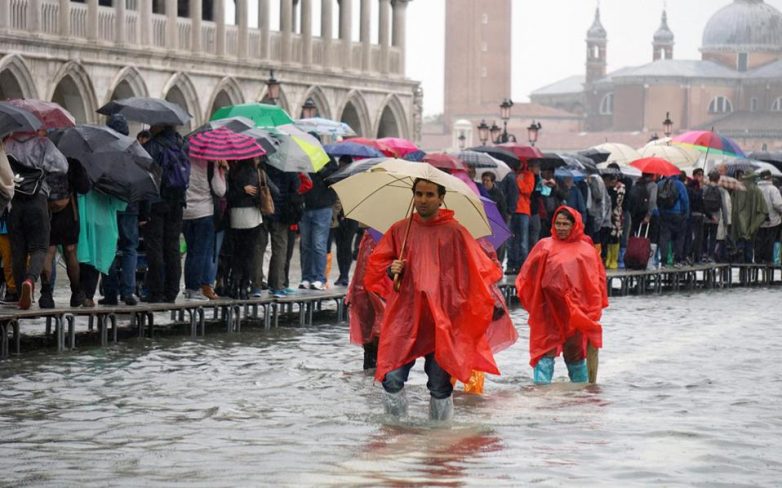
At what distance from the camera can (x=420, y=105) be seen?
54.8 m

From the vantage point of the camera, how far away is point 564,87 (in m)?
186

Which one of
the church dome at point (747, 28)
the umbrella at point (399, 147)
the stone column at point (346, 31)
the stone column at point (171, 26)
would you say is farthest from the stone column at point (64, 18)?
the church dome at point (747, 28)

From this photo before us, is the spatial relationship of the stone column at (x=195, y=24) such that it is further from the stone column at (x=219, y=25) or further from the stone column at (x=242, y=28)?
the stone column at (x=242, y=28)

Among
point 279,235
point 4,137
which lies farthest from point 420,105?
point 4,137

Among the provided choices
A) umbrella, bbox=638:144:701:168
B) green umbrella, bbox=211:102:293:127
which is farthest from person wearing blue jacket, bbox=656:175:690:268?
green umbrella, bbox=211:102:293:127

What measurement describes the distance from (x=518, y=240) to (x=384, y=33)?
29715 mm

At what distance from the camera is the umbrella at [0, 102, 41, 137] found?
1415 cm

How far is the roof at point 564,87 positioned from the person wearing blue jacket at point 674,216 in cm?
15176

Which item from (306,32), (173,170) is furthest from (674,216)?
(306,32)

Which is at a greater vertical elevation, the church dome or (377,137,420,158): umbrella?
the church dome

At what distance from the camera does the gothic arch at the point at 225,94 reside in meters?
44.3

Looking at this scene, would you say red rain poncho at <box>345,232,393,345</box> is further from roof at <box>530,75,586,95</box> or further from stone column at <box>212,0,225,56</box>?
roof at <box>530,75,586,95</box>

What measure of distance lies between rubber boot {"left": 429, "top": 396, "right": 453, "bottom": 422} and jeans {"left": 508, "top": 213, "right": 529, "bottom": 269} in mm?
12795

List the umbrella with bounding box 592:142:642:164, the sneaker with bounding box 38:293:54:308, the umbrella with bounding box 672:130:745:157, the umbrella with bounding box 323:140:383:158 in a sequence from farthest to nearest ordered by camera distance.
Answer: the umbrella with bounding box 672:130:745:157 < the umbrella with bounding box 592:142:642:164 < the umbrella with bounding box 323:140:383:158 < the sneaker with bounding box 38:293:54:308
